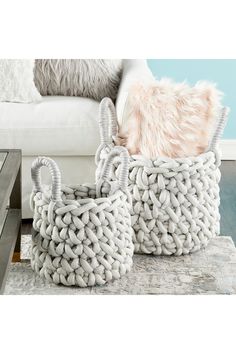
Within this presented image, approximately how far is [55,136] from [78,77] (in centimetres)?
37

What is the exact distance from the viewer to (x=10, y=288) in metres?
2.23

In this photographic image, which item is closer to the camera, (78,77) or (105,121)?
(105,121)

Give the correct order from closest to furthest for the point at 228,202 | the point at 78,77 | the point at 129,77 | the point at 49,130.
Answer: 1. the point at 49,130
2. the point at 129,77
3. the point at 78,77
4. the point at 228,202

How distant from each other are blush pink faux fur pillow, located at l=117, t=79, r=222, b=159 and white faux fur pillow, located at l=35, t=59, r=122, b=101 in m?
0.54

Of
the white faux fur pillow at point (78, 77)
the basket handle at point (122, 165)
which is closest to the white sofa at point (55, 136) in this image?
the white faux fur pillow at point (78, 77)

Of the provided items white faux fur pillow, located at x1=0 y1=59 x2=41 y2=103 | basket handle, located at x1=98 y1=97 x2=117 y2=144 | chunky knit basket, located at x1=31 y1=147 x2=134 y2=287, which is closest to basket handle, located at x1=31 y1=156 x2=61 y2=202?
chunky knit basket, located at x1=31 y1=147 x2=134 y2=287

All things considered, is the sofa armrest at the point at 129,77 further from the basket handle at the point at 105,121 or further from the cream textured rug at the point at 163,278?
the cream textured rug at the point at 163,278

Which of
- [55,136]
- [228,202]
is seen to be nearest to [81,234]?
[55,136]

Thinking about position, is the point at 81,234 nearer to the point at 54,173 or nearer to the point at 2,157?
the point at 54,173

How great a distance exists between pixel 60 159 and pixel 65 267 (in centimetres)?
74

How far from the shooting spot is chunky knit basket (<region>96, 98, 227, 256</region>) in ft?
7.77

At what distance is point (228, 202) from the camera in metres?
3.21

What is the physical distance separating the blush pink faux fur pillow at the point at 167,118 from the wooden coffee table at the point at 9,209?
15.7 inches

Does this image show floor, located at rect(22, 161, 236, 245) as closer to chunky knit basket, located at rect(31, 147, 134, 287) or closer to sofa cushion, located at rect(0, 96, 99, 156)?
sofa cushion, located at rect(0, 96, 99, 156)
